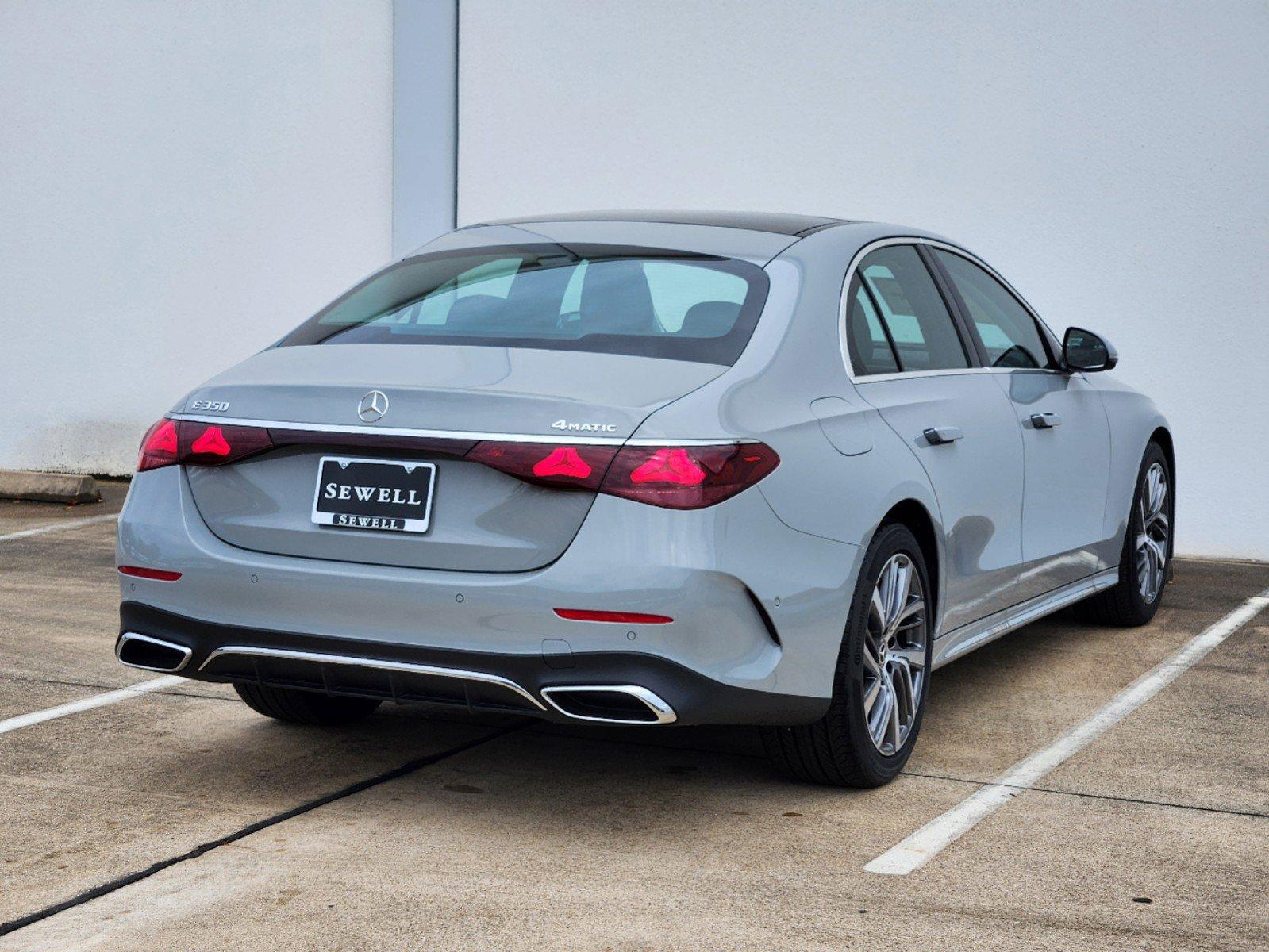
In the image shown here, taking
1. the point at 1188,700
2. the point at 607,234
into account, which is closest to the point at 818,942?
the point at 607,234

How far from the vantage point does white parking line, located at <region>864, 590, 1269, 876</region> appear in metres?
3.78

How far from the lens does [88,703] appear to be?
5.22 metres

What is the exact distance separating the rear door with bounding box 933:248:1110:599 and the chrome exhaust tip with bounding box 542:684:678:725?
2.15 meters

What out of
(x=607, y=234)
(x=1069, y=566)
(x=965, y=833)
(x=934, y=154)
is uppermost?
(x=934, y=154)

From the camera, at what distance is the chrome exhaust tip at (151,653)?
3918 mm

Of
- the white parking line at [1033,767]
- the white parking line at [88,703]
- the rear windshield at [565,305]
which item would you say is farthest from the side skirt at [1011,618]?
the white parking line at [88,703]

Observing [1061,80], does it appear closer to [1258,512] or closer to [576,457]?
[1258,512]

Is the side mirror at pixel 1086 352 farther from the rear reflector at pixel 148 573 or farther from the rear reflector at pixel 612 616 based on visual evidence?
the rear reflector at pixel 148 573

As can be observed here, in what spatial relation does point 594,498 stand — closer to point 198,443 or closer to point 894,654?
point 198,443

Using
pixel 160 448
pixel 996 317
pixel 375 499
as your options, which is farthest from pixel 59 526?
pixel 375 499

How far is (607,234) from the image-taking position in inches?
183

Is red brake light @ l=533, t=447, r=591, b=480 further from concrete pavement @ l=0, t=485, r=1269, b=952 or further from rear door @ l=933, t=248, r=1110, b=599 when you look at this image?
rear door @ l=933, t=248, r=1110, b=599

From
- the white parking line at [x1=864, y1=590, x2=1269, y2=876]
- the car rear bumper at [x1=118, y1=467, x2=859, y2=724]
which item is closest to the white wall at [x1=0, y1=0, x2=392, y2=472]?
the white parking line at [x1=864, y1=590, x2=1269, y2=876]

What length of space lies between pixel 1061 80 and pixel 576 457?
21.5 feet
